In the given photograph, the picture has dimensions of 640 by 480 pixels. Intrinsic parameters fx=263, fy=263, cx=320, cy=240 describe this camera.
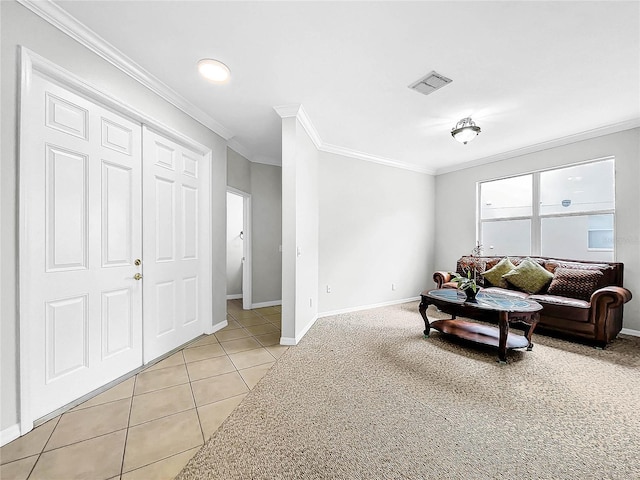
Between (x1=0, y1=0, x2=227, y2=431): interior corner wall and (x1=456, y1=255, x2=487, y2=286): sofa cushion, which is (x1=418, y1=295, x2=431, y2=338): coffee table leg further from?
(x1=0, y1=0, x2=227, y2=431): interior corner wall

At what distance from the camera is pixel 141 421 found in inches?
68.4

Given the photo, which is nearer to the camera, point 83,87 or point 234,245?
point 83,87

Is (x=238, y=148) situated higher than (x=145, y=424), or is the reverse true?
(x=238, y=148)

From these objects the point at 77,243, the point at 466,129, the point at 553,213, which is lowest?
the point at 77,243

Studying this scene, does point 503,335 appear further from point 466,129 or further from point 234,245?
point 234,245

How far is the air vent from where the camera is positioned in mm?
2428

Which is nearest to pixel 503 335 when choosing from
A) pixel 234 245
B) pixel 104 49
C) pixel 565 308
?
pixel 565 308

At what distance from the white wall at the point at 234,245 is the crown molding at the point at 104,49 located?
2.67 meters

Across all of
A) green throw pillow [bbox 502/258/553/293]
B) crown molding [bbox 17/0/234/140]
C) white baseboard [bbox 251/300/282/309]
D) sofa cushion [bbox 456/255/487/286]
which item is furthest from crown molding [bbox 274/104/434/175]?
→ white baseboard [bbox 251/300/282/309]

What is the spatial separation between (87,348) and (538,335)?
4.81 meters

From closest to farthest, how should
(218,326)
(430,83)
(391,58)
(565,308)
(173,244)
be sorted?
(391,58) < (430,83) < (173,244) < (565,308) < (218,326)

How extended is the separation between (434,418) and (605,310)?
2648 millimetres

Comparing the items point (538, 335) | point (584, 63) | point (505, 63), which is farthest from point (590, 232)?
point (505, 63)

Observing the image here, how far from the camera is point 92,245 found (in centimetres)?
203
